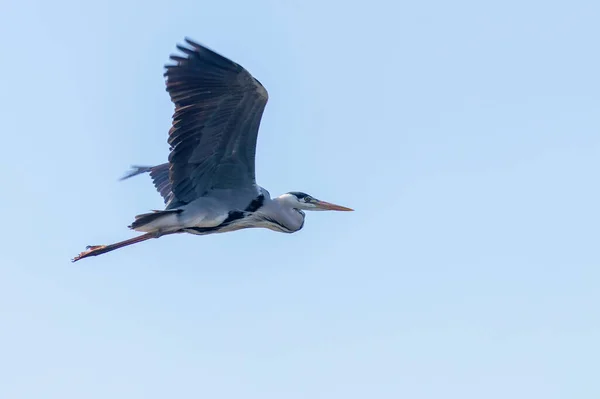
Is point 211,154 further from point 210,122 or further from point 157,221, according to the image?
point 157,221

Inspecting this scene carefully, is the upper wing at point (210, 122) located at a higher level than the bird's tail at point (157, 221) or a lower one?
higher

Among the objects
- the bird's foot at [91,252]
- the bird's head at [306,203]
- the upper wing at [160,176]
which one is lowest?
the bird's foot at [91,252]

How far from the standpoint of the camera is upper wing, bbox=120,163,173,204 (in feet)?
48.3

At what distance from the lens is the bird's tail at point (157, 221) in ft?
39.7

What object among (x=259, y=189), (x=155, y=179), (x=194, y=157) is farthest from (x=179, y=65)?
(x=155, y=179)

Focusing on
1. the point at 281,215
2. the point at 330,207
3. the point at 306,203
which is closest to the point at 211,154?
the point at 281,215

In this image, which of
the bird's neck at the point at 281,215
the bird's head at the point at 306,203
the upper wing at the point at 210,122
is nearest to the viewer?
the upper wing at the point at 210,122

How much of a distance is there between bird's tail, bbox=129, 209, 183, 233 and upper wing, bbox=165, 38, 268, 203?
34cm

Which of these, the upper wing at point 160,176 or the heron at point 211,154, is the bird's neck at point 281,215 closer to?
the heron at point 211,154

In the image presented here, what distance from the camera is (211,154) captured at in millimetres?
12328

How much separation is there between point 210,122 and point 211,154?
18.1 inches

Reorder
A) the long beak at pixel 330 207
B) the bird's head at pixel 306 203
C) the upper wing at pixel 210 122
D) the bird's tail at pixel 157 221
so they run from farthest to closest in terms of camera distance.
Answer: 1. the long beak at pixel 330 207
2. the bird's head at pixel 306 203
3. the bird's tail at pixel 157 221
4. the upper wing at pixel 210 122

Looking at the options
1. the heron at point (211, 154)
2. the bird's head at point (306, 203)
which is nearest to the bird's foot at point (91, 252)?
the heron at point (211, 154)

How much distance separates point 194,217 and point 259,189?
0.87m
